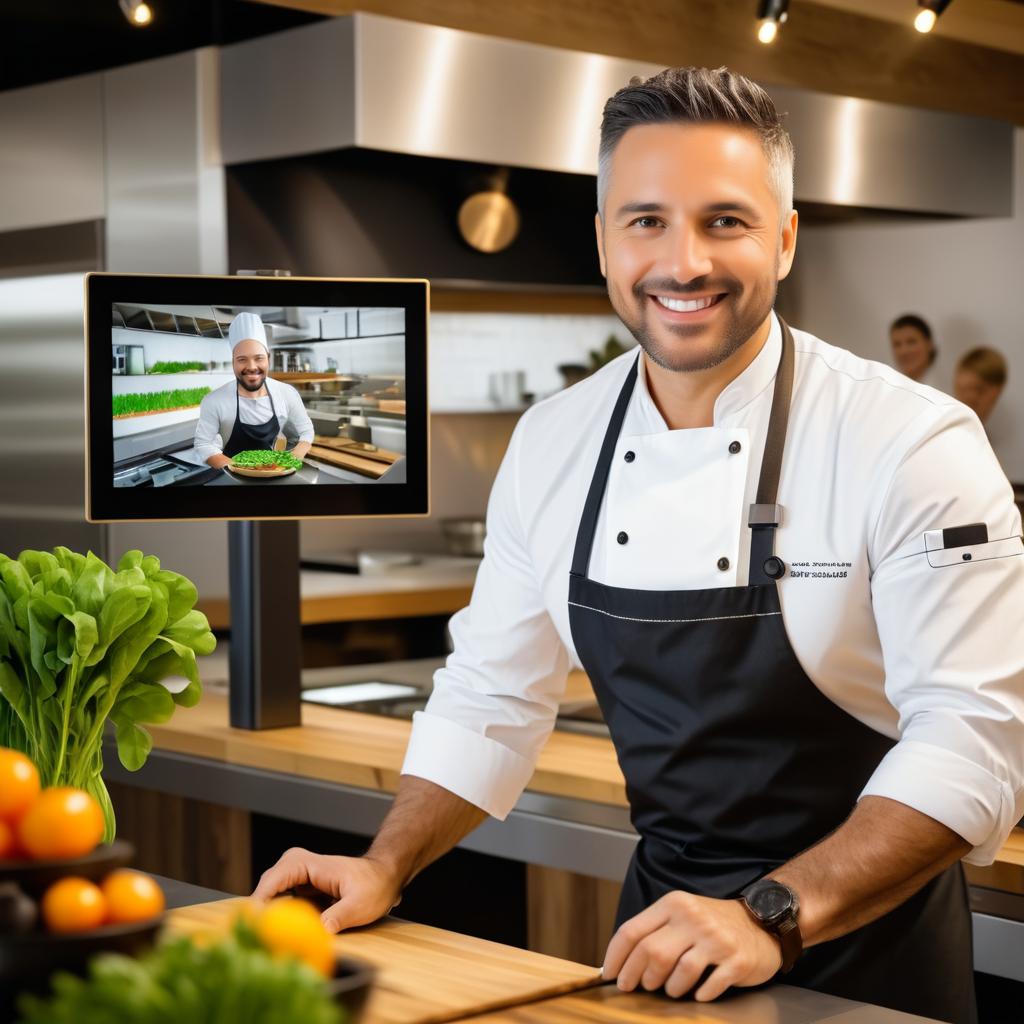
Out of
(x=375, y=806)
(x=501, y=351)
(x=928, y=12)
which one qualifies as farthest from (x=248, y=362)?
(x=501, y=351)

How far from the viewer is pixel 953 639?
141cm

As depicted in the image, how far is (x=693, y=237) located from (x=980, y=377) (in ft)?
14.3

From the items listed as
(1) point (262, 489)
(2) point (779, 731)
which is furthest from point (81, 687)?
(2) point (779, 731)

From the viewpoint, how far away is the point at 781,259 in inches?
65.0

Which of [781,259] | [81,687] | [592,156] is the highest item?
[592,156]

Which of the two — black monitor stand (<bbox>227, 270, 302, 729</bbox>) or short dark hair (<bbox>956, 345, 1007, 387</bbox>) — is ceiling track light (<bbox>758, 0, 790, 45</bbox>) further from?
short dark hair (<bbox>956, 345, 1007, 387</bbox>)

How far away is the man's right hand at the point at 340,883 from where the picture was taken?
1.44 meters

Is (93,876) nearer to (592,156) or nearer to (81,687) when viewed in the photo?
(81,687)

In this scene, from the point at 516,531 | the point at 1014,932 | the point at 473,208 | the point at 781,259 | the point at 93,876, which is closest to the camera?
the point at 93,876

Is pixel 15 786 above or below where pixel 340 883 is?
above

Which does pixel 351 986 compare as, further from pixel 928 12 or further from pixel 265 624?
pixel 928 12

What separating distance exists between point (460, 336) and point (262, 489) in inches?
123

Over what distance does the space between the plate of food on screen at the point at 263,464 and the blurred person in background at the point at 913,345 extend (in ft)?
14.6

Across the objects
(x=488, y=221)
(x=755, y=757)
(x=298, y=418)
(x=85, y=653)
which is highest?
(x=488, y=221)
